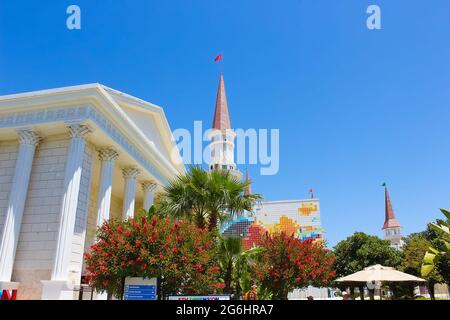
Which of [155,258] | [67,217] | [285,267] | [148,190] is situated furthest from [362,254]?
[155,258]

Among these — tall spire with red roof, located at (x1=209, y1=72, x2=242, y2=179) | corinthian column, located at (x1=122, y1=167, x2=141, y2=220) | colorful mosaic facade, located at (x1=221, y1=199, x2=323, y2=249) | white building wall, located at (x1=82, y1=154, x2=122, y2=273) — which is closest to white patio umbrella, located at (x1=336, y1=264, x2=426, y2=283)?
white building wall, located at (x1=82, y1=154, x2=122, y2=273)

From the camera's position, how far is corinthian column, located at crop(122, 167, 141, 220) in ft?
68.7

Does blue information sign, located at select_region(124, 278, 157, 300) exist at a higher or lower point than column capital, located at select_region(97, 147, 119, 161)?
lower

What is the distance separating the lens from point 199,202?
15344 mm

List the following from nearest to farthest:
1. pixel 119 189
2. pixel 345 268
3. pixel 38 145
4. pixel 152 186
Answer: pixel 38 145 → pixel 152 186 → pixel 119 189 → pixel 345 268

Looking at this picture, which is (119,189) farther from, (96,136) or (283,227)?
(283,227)

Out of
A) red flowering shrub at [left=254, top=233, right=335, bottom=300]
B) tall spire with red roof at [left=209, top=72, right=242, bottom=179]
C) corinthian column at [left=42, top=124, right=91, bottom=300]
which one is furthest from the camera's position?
tall spire with red roof at [left=209, top=72, right=242, bottom=179]

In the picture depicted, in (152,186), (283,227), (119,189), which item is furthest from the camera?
(283,227)

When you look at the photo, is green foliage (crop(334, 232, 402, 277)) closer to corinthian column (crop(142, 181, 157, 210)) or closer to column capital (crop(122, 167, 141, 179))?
corinthian column (crop(142, 181, 157, 210))

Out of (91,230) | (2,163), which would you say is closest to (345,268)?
(91,230)

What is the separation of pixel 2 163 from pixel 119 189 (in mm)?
9359

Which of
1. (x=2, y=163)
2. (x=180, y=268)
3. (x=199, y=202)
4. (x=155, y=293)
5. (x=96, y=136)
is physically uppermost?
(x=96, y=136)

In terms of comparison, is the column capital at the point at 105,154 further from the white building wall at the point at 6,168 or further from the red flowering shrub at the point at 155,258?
the red flowering shrub at the point at 155,258

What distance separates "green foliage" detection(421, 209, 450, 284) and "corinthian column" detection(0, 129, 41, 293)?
15.9m
